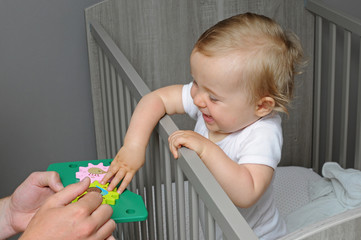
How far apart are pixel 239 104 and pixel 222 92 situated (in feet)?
0.15

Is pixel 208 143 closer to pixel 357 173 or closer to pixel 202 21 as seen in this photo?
pixel 357 173

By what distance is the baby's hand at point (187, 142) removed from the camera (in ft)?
3.44

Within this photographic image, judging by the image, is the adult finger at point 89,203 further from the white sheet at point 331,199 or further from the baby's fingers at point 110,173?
the white sheet at point 331,199

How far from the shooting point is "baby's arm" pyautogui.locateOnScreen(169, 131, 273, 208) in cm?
106

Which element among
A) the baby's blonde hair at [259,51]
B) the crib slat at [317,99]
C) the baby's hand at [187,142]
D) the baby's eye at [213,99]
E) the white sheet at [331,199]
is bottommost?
the white sheet at [331,199]

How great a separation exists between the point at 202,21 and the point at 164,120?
33.3 inches

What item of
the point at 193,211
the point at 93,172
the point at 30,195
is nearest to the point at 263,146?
the point at 193,211

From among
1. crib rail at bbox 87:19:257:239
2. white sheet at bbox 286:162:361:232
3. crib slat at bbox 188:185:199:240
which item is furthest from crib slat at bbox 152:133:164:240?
white sheet at bbox 286:162:361:232

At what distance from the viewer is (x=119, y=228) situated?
177cm

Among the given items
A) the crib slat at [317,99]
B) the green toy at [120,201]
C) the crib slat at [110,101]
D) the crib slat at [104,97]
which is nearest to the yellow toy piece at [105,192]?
the green toy at [120,201]

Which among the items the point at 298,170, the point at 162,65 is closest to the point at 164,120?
the point at 162,65

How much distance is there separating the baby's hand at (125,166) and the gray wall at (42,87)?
803 mm

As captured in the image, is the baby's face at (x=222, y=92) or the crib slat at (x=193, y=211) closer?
the crib slat at (x=193, y=211)

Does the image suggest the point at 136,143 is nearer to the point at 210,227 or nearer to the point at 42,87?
the point at 210,227
